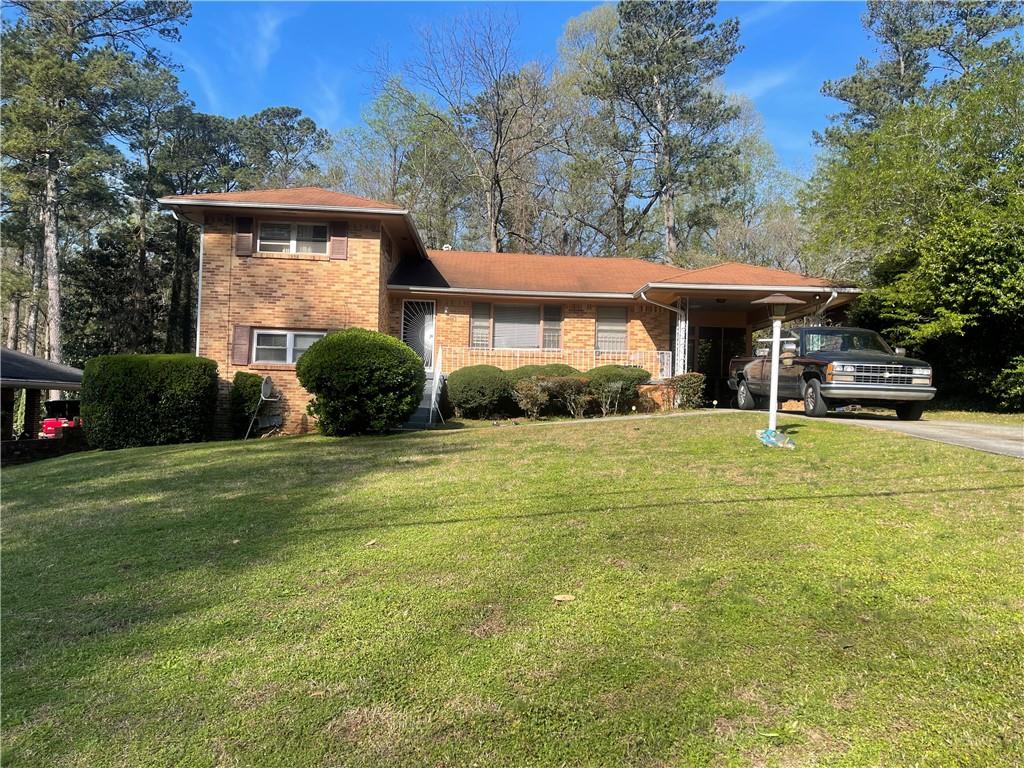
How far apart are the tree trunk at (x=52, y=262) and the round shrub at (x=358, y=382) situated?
773 inches

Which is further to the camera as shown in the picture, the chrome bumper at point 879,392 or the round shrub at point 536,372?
the round shrub at point 536,372

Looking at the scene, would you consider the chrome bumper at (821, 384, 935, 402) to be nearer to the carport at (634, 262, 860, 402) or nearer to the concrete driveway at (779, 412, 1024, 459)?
the concrete driveway at (779, 412, 1024, 459)

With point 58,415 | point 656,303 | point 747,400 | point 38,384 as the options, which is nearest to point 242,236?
point 38,384

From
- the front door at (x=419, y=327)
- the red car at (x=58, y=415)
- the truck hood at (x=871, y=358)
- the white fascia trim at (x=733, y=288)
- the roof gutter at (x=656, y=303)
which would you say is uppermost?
the white fascia trim at (x=733, y=288)

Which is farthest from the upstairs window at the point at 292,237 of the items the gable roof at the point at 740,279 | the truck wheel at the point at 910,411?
the truck wheel at the point at 910,411

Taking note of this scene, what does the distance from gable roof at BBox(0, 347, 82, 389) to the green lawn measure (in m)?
11.9

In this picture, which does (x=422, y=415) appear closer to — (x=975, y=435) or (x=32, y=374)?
(x=975, y=435)

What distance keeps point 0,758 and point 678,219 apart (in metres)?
32.3

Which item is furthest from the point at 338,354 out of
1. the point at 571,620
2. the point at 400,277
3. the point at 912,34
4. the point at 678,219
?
the point at 912,34

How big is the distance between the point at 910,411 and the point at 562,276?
32.7 feet

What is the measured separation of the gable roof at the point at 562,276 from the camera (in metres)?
15.9

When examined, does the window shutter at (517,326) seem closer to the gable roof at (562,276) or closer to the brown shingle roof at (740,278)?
the gable roof at (562,276)

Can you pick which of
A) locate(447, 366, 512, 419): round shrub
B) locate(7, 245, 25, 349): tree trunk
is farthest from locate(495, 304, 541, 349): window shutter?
locate(7, 245, 25, 349): tree trunk

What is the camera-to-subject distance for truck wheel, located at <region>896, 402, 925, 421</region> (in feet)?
35.5
